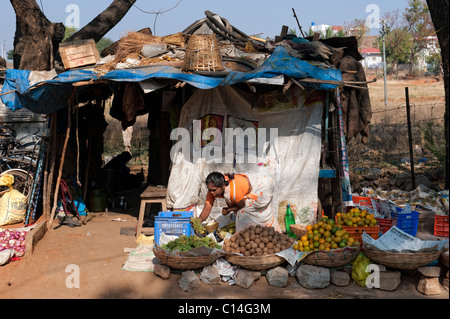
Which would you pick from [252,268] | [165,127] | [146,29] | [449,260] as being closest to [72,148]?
[165,127]

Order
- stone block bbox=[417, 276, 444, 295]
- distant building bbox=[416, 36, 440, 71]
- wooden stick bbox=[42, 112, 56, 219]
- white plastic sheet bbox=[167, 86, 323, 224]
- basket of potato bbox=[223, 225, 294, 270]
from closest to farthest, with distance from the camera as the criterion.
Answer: stone block bbox=[417, 276, 444, 295], basket of potato bbox=[223, 225, 294, 270], white plastic sheet bbox=[167, 86, 323, 224], wooden stick bbox=[42, 112, 56, 219], distant building bbox=[416, 36, 440, 71]

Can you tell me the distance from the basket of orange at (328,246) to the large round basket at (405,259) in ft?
1.00

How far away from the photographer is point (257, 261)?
205 inches

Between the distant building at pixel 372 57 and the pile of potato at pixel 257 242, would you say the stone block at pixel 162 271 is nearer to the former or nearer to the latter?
the pile of potato at pixel 257 242

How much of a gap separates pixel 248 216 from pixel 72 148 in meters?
4.47

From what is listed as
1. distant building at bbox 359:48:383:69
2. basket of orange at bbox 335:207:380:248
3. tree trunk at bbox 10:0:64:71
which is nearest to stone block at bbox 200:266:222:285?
basket of orange at bbox 335:207:380:248

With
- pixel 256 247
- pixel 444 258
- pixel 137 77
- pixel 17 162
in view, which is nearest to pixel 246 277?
pixel 256 247

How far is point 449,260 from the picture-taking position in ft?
16.1

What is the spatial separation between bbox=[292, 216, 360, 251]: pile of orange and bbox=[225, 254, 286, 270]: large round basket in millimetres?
319

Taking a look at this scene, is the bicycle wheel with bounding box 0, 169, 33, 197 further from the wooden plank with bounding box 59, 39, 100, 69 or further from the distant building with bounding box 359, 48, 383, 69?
the distant building with bounding box 359, 48, 383, 69

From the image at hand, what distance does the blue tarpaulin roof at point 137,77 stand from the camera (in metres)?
6.29

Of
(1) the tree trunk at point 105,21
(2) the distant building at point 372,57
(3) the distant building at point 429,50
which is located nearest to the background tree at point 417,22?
(3) the distant building at point 429,50

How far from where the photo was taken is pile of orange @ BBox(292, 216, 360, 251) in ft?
17.3

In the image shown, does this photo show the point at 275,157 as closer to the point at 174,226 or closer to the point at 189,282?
the point at 174,226
